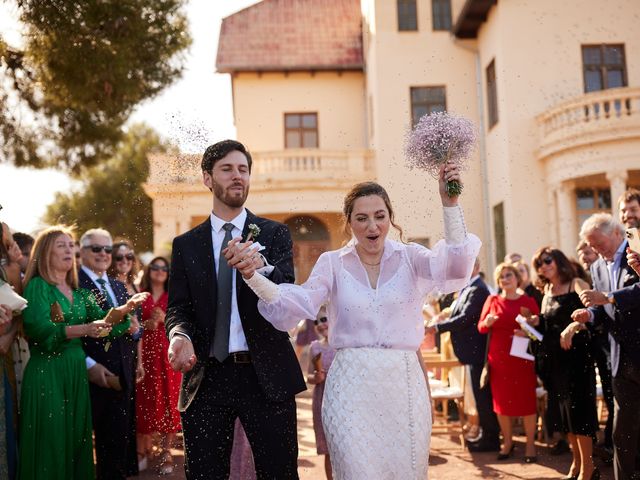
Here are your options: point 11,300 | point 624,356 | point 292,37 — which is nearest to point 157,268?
point 11,300

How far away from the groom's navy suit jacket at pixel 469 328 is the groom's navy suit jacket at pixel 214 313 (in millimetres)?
4850

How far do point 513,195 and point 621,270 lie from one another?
12.9 metres

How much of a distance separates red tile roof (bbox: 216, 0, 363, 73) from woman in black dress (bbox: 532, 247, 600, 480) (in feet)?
59.8

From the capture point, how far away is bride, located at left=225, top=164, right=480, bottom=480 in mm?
3566

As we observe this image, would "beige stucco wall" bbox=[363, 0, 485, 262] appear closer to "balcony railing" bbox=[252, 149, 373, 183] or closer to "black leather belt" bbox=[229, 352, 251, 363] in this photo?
"balcony railing" bbox=[252, 149, 373, 183]

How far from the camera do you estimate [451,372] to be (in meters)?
9.69

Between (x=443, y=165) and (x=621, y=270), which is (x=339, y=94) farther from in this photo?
(x=443, y=165)

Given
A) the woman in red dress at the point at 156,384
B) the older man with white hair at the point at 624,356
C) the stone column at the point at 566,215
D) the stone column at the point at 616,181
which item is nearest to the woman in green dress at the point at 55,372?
the woman in red dress at the point at 156,384

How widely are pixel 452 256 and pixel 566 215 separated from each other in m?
14.6

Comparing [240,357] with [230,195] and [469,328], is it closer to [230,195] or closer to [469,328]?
[230,195]

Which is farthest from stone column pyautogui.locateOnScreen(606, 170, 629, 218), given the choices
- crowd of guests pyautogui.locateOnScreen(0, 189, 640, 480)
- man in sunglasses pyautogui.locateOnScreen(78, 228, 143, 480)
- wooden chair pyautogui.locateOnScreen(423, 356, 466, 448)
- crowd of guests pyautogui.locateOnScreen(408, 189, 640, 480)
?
man in sunglasses pyautogui.locateOnScreen(78, 228, 143, 480)

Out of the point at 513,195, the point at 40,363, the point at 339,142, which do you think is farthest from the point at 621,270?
the point at 339,142

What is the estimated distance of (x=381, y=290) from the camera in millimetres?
3766

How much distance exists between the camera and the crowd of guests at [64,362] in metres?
5.34
